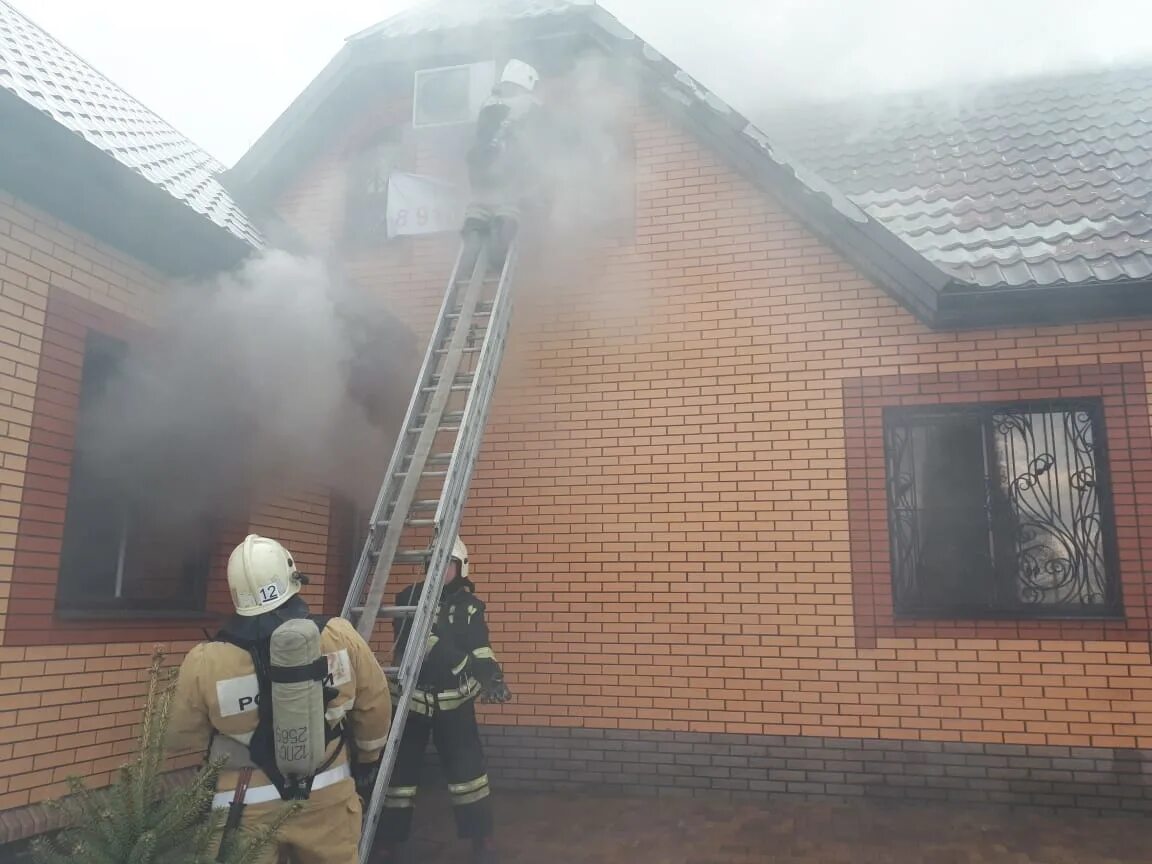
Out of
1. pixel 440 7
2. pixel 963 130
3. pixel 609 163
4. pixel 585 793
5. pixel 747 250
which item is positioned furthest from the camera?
pixel 440 7

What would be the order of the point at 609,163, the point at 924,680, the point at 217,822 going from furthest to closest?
the point at 609,163 → the point at 924,680 → the point at 217,822

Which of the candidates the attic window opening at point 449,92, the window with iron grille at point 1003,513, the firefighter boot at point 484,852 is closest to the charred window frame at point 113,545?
the firefighter boot at point 484,852

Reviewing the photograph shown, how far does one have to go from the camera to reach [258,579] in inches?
126

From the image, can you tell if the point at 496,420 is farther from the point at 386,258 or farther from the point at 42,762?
the point at 42,762

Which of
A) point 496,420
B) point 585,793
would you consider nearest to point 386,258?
point 496,420

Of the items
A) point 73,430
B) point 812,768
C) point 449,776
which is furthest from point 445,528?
point 812,768

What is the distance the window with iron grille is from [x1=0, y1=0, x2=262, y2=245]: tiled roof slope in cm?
472

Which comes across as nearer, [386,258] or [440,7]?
[386,258]

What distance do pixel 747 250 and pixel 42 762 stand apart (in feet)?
17.2

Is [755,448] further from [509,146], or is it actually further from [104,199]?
[104,199]

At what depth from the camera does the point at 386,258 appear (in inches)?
288

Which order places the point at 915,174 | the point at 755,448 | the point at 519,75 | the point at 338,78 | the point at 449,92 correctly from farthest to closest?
the point at 338,78, the point at 449,92, the point at 915,174, the point at 519,75, the point at 755,448

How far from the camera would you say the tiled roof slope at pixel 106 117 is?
456 centimetres

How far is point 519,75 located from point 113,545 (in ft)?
14.6
